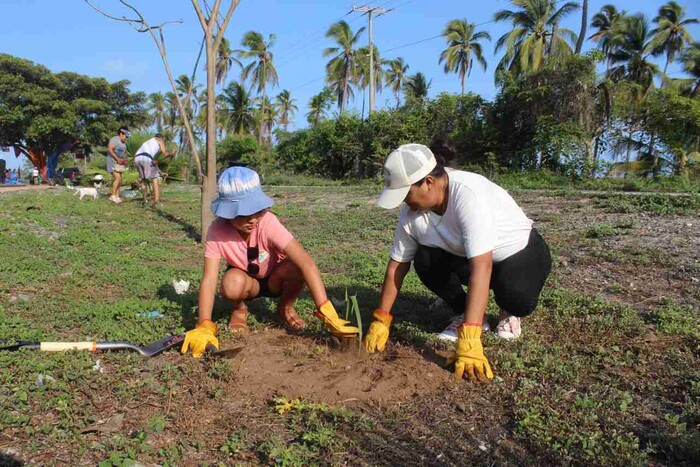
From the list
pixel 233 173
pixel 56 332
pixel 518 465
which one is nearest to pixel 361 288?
pixel 233 173

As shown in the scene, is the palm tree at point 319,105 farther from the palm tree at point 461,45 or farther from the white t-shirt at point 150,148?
the white t-shirt at point 150,148

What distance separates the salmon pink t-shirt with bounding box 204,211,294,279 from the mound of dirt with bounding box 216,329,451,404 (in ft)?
1.58

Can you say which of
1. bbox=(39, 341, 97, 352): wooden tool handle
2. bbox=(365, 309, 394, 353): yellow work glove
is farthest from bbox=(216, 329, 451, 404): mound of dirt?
bbox=(39, 341, 97, 352): wooden tool handle

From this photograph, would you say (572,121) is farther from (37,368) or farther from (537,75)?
(37,368)

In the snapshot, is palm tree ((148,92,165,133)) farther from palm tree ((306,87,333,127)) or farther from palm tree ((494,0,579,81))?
palm tree ((494,0,579,81))

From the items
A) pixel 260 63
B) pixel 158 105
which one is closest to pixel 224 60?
pixel 260 63

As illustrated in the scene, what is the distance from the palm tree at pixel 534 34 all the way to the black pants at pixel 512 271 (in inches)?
895

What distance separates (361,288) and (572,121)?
45.4ft

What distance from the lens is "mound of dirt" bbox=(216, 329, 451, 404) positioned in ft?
8.29

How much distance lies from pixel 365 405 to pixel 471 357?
548 mm

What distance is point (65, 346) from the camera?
2.88 m

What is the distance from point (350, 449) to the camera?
6.80ft

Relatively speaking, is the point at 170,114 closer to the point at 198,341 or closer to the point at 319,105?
the point at 319,105

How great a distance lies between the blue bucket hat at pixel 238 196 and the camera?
2891 mm
